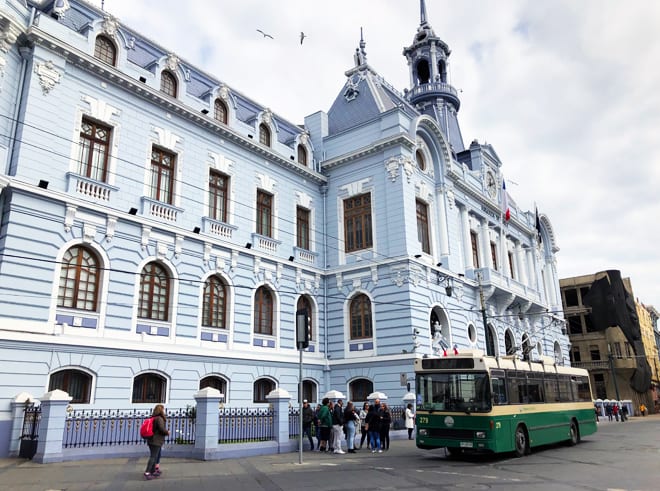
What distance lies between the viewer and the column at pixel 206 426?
48.6 feet

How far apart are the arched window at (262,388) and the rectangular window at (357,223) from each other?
27.1 ft

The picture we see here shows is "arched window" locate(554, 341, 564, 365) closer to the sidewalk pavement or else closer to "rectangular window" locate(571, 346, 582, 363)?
"rectangular window" locate(571, 346, 582, 363)

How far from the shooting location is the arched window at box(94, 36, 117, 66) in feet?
69.1

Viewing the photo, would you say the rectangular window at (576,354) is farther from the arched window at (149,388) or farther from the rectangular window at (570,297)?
the arched window at (149,388)

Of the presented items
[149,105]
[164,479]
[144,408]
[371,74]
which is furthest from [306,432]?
[371,74]

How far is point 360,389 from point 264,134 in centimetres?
1357

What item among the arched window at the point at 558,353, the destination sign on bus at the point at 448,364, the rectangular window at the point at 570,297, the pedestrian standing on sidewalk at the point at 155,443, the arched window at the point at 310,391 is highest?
the rectangular window at the point at 570,297

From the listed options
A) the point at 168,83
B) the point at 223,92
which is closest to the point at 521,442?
the point at 223,92

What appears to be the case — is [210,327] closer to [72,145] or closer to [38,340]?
[38,340]

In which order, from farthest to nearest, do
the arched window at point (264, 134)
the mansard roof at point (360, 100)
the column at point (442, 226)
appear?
the mansard roof at point (360, 100) < the column at point (442, 226) < the arched window at point (264, 134)

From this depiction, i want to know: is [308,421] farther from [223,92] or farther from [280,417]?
[223,92]

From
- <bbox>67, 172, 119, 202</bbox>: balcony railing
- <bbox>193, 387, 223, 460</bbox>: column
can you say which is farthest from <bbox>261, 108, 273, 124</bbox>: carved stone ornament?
<bbox>193, 387, 223, 460</bbox>: column

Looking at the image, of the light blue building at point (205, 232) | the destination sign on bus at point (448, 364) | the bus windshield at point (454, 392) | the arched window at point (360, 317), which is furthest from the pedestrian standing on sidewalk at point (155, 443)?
the arched window at point (360, 317)

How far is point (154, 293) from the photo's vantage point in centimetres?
2098
